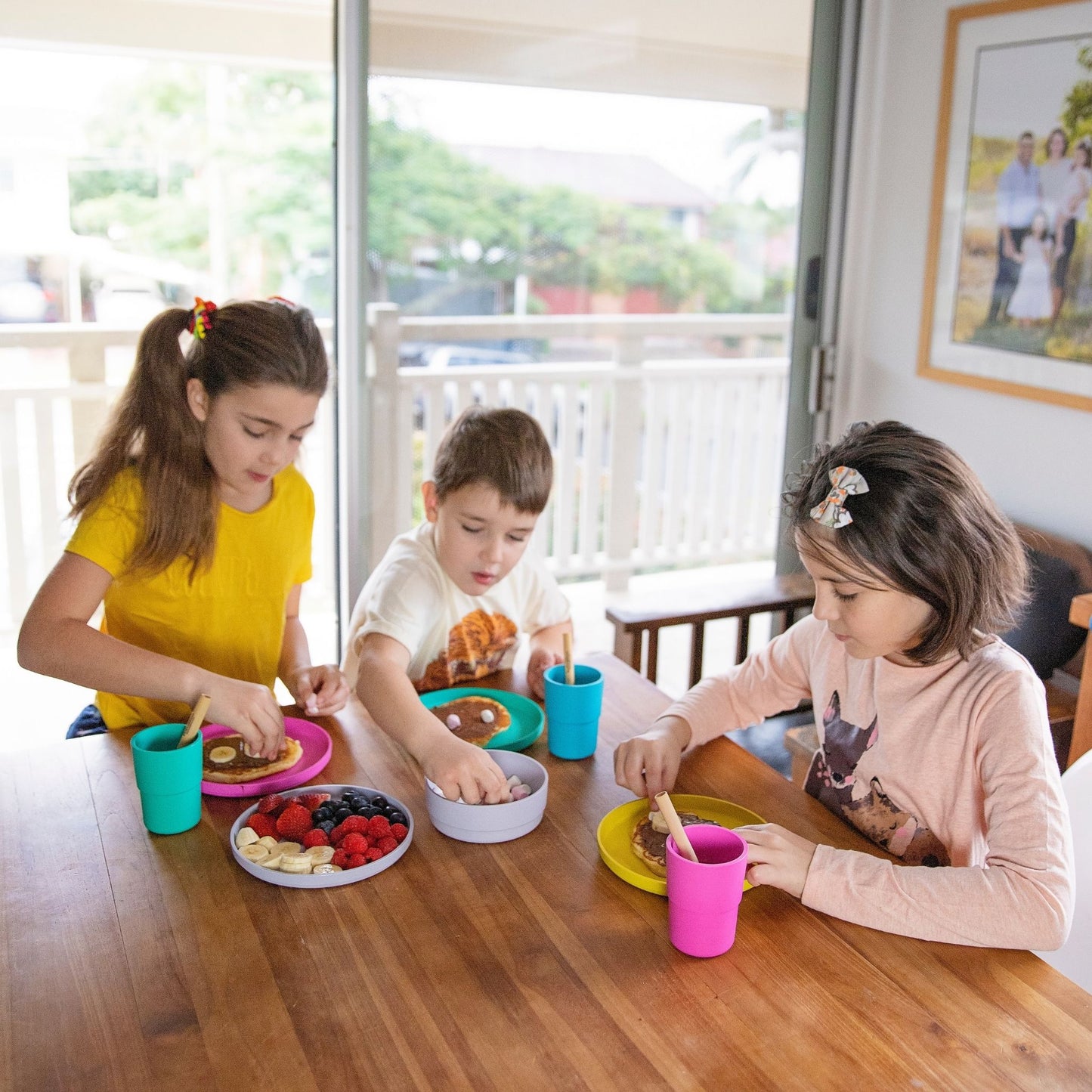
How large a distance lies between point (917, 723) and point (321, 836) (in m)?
0.72

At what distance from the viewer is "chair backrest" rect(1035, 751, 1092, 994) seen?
1.35 meters

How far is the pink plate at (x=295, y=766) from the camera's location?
135 centimetres

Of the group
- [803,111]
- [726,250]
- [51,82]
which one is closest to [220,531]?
[51,82]

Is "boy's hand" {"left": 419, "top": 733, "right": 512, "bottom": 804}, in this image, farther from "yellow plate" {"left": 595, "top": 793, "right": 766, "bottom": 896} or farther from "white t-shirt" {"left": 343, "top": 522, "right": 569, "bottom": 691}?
"white t-shirt" {"left": 343, "top": 522, "right": 569, "bottom": 691}

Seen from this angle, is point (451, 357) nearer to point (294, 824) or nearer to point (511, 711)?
point (511, 711)

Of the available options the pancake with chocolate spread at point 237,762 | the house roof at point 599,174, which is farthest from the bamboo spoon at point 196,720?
the house roof at point 599,174

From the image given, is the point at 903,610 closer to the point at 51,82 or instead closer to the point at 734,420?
the point at 51,82

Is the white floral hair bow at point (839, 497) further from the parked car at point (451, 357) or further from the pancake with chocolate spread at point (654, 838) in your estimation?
the parked car at point (451, 357)

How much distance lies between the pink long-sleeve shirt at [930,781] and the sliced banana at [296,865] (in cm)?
51

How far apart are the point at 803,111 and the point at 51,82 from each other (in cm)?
191

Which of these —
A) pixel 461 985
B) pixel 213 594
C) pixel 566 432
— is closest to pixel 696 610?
pixel 213 594

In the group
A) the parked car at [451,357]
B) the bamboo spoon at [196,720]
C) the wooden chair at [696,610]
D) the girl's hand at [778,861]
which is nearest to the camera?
the girl's hand at [778,861]

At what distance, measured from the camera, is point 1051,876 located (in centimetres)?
113

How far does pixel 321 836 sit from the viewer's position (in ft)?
4.03
